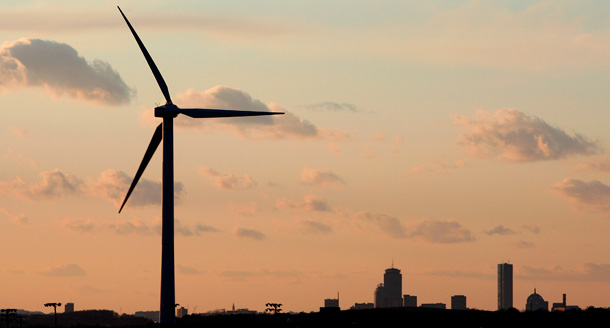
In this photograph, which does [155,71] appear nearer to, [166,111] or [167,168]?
[166,111]

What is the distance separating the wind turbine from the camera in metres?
168

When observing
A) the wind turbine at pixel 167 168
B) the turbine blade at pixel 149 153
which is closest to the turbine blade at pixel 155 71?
the wind turbine at pixel 167 168

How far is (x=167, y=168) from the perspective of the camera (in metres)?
169

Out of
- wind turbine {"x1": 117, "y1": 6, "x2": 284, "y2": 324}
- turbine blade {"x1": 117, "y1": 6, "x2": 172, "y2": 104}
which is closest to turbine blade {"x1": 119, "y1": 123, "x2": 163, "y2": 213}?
wind turbine {"x1": 117, "y1": 6, "x2": 284, "y2": 324}

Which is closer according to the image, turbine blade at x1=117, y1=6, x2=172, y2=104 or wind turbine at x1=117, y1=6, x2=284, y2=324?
wind turbine at x1=117, y1=6, x2=284, y2=324

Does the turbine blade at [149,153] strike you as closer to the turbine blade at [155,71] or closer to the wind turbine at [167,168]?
the wind turbine at [167,168]

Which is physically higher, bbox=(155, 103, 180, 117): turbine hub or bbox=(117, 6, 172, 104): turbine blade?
bbox=(117, 6, 172, 104): turbine blade

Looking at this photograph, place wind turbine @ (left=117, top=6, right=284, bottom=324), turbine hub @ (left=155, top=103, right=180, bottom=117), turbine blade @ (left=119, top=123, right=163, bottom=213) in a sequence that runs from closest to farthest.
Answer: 1. wind turbine @ (left=117, top=6, right=284, bottom=324)
2. turbine blade @ (left=119, top=123, right=163, bottom=213)
3. turbine hub @ (left=155, top=103, right=180, bottom=117)

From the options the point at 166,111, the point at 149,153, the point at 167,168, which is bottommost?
the point at 167,168

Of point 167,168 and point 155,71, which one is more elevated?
point 155,71

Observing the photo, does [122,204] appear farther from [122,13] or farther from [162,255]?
[122,13]

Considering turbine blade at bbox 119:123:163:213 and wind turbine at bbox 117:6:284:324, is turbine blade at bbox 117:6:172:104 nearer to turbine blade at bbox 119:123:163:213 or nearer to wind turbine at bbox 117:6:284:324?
wind turbine at bbox 117:6:284:324

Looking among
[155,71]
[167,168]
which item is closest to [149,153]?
[167,168]

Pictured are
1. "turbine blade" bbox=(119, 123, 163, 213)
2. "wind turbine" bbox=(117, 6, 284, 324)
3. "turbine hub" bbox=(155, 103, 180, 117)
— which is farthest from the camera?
"turbine hub" bbox=(155, 103, 180, 117)
